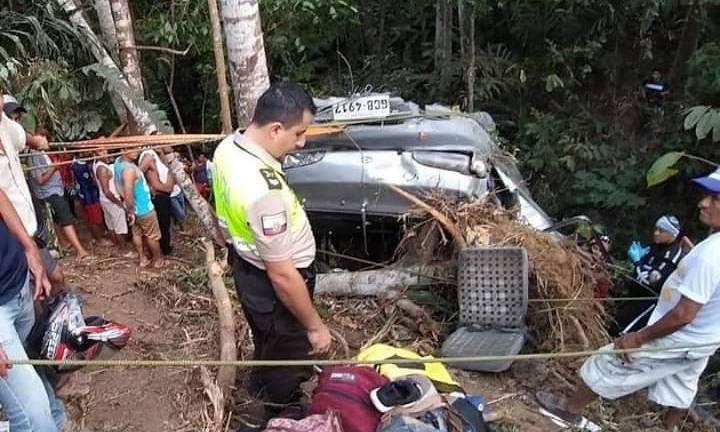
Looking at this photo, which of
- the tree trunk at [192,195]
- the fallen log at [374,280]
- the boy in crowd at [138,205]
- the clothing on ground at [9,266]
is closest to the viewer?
the clothing on ground at [9,266]

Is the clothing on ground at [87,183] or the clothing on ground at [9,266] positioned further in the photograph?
the clothing on ground at [87,183]

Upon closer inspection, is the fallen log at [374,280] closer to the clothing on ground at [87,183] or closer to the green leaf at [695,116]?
the green leaf at [695,116]

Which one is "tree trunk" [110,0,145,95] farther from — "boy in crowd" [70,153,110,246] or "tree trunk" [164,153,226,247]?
"boy in crowd" [70,153,110,246]

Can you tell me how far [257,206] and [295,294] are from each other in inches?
14.6

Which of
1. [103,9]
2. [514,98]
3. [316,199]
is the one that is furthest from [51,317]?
[514,98]

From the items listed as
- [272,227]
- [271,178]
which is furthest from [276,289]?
[271,178]

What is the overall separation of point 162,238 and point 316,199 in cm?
148

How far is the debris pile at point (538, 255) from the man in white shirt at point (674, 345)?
0.53 m

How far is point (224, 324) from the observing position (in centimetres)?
386

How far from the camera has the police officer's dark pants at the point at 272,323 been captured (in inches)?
109

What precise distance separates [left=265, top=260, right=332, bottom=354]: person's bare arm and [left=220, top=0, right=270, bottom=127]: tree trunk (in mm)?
1611

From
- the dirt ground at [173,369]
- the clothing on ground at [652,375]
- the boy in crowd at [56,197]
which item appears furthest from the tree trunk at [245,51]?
the clothing on ground at [652,375]

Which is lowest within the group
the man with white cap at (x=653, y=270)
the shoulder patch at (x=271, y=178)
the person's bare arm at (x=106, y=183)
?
the man with white cap at (x=653, y=270)

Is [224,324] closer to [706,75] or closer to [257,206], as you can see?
[257,206]
